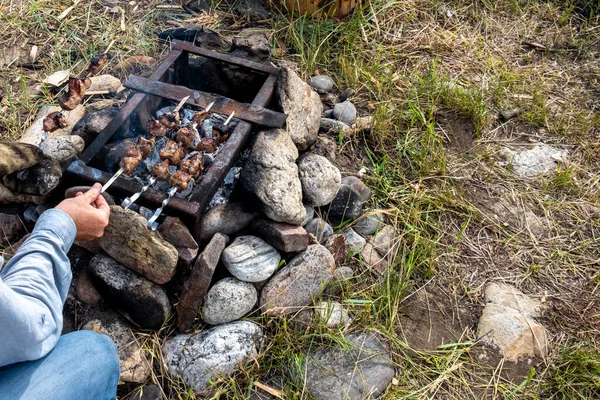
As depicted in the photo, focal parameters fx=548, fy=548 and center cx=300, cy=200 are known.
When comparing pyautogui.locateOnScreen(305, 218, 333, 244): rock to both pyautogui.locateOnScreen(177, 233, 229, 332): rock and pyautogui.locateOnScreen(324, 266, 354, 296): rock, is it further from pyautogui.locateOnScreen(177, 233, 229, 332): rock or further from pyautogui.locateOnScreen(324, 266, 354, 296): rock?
pyautogui.locateOnScreen(177, 233, 229, 332): rock

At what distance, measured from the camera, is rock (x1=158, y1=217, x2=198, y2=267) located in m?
2.77

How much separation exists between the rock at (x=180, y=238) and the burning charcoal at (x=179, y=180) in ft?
0.61

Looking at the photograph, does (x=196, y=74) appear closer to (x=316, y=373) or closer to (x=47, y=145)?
(x=47, y=145)

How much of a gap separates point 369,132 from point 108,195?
1979mm

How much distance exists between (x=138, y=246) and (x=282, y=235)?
760 mm

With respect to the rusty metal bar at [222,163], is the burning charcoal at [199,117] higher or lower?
higher

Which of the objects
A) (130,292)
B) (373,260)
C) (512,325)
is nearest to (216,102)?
(130,292)

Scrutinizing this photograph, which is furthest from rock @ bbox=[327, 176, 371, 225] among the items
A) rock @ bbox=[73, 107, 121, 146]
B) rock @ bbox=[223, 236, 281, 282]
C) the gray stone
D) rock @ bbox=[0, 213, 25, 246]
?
rock @ bbox=[0, 213, 25, 246]

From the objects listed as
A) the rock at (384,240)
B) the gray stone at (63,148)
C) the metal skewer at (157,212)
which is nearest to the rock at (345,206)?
the rock at (384,240)

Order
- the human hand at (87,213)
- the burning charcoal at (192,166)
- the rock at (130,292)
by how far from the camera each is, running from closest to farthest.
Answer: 1. the human hand at (87,213)
2. the rock at (130,292)
3. the burning charcoal at (192,166)

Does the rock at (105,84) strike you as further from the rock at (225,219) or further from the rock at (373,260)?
the rock at (373,260)

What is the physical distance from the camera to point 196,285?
9.23ft

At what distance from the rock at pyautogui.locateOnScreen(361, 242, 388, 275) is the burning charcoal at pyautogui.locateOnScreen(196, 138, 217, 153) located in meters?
1.11

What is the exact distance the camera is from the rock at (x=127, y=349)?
2754 mm
